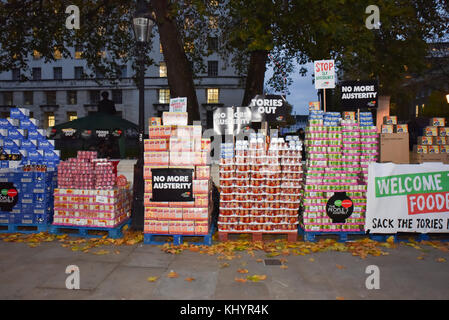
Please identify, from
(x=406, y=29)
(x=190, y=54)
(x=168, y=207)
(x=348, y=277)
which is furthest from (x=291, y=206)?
(x=190, y=54)

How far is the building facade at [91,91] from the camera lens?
4534cm

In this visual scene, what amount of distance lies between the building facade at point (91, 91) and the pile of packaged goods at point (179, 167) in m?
38.2

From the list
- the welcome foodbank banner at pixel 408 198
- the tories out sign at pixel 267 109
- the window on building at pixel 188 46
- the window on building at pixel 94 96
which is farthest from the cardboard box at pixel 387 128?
the window on building at pixel 94 96

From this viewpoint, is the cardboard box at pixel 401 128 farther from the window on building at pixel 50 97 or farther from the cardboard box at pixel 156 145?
the window on building at pixel 50 97

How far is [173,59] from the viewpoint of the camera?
32.6 ft

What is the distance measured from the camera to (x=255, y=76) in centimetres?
1111

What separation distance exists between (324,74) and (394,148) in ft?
8.07

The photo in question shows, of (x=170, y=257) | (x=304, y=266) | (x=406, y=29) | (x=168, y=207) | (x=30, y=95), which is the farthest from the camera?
(x=30, y=95)

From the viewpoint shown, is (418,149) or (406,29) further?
(406,29)

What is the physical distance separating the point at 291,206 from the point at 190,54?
1193cm

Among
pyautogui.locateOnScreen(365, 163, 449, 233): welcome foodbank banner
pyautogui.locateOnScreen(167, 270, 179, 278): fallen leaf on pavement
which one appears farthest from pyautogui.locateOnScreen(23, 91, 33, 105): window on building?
pyautogui.locateOnScreen(365, 163, 449, 233): welcome foodbank banner

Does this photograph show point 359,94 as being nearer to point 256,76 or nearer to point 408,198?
point 408,198

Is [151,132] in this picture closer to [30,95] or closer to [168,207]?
[168,207]

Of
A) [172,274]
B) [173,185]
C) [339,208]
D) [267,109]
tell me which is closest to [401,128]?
[339,208]
